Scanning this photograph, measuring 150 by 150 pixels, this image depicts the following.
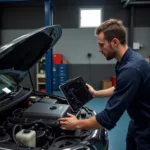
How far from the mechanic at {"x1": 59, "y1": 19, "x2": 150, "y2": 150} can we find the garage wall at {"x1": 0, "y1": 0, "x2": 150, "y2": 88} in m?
6.45

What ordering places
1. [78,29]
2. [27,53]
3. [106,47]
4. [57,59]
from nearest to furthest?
[106,47]
[27,53]
[57,59]
[78,29]

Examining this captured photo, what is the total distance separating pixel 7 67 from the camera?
216 cm

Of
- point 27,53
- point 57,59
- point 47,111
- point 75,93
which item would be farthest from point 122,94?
point 57,59

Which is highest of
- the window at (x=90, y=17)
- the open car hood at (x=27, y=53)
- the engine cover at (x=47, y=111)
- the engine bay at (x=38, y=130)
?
the window at (x=90, y=17)

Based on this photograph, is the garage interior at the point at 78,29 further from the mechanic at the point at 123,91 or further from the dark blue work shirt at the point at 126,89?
the dark blue work shirt at the point at 126,89

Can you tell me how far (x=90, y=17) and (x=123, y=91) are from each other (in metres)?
7.07

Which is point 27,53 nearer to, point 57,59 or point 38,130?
point 38,130

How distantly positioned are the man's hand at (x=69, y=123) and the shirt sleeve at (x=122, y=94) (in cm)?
21

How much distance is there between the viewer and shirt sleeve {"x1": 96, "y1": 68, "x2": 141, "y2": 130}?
152 centimetres

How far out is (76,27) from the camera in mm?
8156

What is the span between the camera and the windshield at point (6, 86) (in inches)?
86.0

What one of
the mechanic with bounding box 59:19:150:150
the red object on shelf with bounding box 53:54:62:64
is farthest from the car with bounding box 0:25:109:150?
the red object on shelf with bounding box 53:54:62:64

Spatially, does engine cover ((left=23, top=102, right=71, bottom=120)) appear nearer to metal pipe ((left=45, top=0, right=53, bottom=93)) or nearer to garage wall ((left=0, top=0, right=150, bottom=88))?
metal pipe ((left=45, top=0, right=53, bottom=93))

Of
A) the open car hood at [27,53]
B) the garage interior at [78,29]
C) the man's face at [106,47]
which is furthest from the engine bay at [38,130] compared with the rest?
the garage interior at [78,29]
